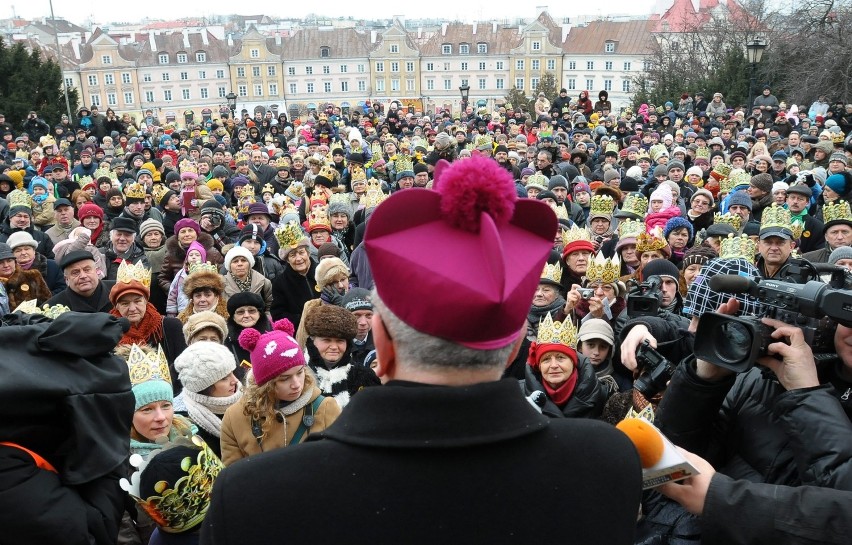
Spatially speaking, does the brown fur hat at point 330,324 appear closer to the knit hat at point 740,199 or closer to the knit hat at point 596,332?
the knit hat at point 596,332

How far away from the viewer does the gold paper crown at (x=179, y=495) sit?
2.56m

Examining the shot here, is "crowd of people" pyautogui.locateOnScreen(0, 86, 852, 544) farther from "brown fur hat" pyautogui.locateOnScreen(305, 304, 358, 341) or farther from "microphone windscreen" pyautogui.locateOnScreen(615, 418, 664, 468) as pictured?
"microphone windscreen" pyautogui.locateOnScreen(615, 418, 664, 468)

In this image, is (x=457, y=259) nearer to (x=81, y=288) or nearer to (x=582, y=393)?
(x=582, y=393)

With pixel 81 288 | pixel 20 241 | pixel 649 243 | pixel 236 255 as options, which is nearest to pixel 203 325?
pixel 81 288

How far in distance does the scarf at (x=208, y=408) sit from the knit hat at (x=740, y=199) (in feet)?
21.3

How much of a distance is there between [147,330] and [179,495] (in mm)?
2847

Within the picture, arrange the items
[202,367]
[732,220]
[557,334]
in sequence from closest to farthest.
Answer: [202,367]
[557,334]
[732,220]

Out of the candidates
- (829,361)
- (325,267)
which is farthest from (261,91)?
(829,361)

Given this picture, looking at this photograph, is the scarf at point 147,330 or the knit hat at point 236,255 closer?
the scarf at point 147,330

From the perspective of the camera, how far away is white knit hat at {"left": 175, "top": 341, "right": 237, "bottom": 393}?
392 centimetres

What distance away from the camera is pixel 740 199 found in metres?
8.34

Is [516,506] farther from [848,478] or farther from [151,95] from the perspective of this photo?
[151,95]

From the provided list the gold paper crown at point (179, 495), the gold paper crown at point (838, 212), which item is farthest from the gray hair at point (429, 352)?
the gold paper crown at point (838, 212)

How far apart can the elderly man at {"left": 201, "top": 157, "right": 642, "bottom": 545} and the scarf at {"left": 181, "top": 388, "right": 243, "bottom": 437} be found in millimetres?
2679
